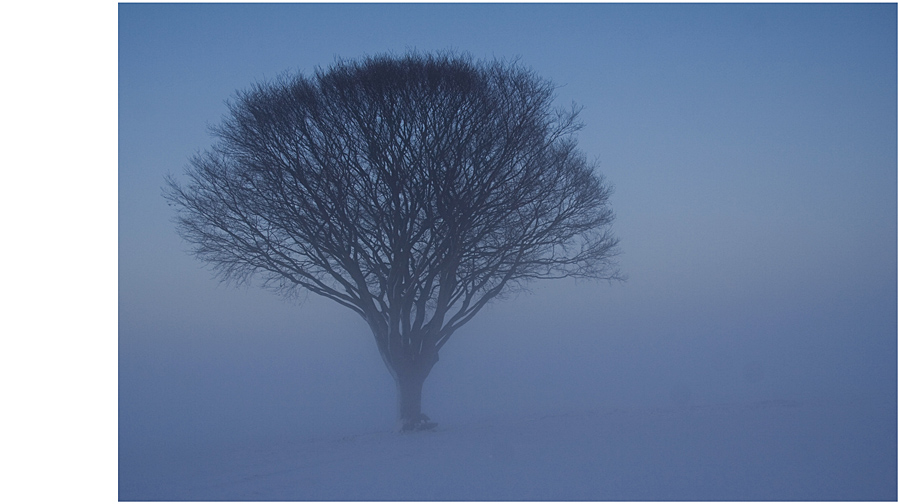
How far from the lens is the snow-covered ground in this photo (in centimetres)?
864

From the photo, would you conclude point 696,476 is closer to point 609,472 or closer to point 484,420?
point 609,472

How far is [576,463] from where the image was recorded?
10.1 m

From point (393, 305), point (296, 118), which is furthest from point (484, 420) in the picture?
point (296, 118)

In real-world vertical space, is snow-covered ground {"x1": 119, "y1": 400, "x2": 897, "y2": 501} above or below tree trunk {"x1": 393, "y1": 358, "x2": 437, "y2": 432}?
below

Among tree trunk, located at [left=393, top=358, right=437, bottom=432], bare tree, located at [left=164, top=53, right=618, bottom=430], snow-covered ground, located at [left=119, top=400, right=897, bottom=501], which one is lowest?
snow-covered ground, located at [left=119, top=400, right=897, bottom=501]

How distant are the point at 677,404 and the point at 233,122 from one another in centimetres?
1328

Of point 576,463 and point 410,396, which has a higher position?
point 410,396

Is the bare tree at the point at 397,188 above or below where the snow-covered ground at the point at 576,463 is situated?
above

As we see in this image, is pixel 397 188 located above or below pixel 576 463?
above

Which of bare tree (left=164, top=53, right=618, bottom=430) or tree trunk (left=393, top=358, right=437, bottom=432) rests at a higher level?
bare tree (left=164, top=53, right=618, bottom=430)

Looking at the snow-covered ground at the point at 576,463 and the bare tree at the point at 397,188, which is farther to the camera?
the bare tree at the point at 397,188

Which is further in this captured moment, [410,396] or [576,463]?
[410,396]

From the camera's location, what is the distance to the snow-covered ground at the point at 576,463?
8.64 m

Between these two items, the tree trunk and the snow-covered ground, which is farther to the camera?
the tree trunk
